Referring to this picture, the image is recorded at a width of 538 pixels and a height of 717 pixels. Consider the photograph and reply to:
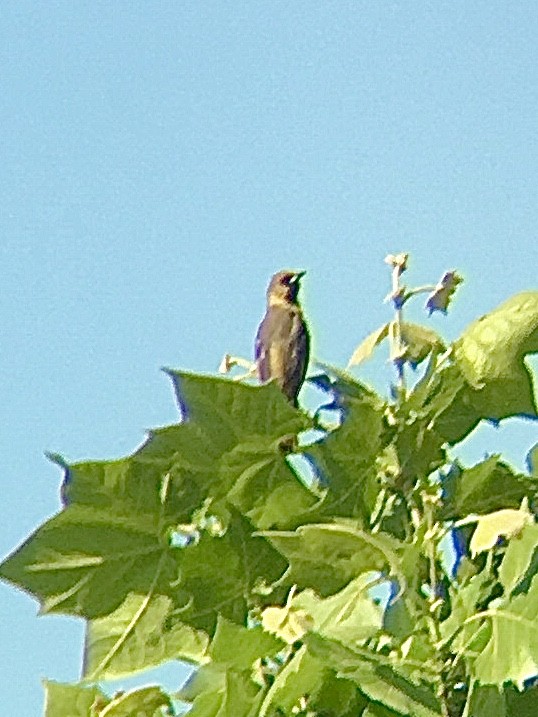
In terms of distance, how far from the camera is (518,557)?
4.29ft

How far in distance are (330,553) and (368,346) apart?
0.29 m

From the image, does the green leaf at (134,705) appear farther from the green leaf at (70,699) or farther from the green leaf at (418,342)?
the green leaf at (418,342)

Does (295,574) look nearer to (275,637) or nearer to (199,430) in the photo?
(275,637)

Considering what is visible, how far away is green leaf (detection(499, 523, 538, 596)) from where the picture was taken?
4.25 ft

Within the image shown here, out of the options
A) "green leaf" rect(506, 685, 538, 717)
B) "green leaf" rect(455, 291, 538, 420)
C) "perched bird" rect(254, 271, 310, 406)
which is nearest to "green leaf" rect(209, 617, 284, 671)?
"green leaf" rect(506, 685, 538, 717)

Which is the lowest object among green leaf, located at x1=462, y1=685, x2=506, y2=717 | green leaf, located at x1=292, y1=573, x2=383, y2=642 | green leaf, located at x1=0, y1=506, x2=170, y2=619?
green leaf, located at x1=462, y1=685, x2=506, y2=717

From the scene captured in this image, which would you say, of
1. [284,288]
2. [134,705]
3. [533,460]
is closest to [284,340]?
[284,288]

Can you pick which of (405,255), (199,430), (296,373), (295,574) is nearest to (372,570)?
(295,574)

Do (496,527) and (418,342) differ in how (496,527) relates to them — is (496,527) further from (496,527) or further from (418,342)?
(418,342)

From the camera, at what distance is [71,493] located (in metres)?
1.47

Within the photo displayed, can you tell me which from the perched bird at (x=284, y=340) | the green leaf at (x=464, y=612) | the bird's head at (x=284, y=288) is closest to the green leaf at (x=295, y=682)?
the green leaf at (x=464, y=612)

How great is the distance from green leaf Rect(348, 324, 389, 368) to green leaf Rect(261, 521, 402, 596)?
24 centimetres

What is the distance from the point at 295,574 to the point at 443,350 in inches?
12.0

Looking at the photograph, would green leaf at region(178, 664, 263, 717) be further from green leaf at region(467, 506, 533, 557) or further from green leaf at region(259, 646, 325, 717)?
green leaf at region(467, 506, 533, 557)
